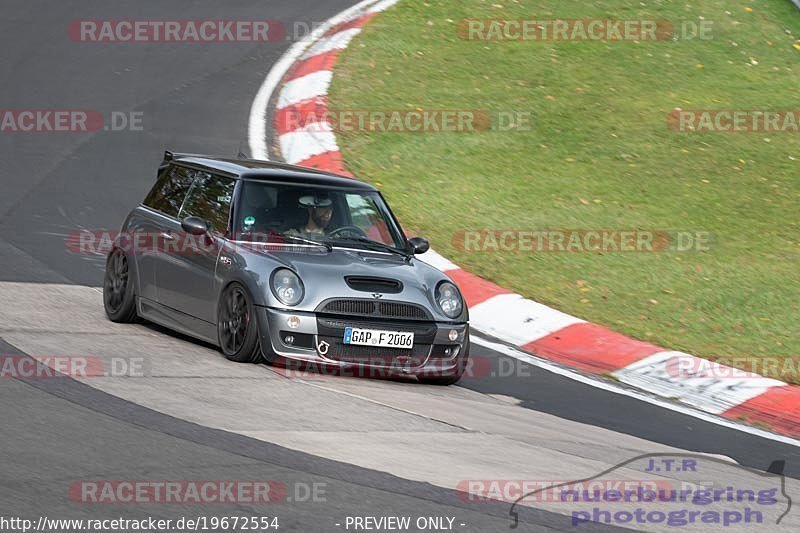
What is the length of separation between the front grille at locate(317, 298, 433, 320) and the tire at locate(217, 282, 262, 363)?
19.2 inches

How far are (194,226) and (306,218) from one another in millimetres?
853

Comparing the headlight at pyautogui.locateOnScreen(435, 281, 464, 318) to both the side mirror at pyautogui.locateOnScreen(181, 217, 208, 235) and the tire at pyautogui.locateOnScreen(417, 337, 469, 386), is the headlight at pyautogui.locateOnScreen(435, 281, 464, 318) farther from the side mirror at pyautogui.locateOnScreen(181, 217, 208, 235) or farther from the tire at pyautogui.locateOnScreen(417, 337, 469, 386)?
the side mirror at pyautogui.locateOnScreen(181, 217, 208, 235)

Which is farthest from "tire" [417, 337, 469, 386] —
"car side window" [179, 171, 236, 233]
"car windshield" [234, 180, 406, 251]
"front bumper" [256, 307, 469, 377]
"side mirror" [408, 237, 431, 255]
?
"car side window" [179, 171, 236, 233]

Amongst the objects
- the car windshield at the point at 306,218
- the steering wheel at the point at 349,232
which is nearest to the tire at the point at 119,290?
the car windshield at the point at 306,218

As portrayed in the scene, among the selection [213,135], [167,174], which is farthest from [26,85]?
[167,174]

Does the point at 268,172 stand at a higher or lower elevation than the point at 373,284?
higher

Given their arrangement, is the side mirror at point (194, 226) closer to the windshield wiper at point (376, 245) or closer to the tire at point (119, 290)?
the tire at point (119, 290)

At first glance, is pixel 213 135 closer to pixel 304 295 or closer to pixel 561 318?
pixel 561 318

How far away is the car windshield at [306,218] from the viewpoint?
9.30m

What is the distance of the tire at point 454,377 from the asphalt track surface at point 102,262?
0.15m

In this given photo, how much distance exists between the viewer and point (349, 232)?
31.4 feet

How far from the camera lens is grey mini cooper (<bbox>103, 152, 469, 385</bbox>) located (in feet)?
28.2

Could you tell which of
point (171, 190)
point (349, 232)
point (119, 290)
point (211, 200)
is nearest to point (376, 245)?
point (349, 232)

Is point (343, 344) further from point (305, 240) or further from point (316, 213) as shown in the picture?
point (316, 213)
